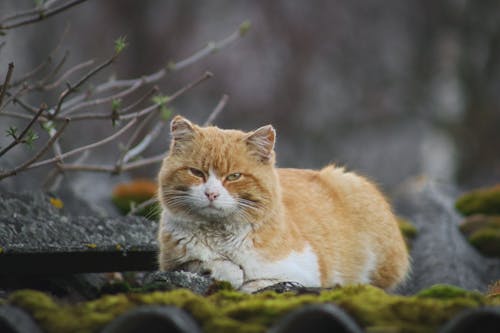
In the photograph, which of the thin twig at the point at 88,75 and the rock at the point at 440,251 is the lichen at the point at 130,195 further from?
the thin twig at the point at 88,75

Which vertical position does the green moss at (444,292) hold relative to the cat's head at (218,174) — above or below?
below

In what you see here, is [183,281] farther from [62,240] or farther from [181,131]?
[181,131]

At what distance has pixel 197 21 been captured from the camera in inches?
837

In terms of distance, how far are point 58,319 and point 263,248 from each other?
2.25m

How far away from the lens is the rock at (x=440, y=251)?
6316 mm

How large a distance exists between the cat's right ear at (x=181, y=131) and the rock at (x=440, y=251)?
7.04 ft

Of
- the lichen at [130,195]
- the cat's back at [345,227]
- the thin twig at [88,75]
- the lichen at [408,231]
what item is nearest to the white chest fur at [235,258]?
the cat's back at [345,227]

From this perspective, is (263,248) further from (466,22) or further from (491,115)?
(466,22)

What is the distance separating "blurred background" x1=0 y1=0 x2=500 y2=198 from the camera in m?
19.1

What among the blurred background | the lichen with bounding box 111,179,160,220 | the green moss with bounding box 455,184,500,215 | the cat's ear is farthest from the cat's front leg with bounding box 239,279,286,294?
the blurred background

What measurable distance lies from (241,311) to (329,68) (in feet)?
59.7

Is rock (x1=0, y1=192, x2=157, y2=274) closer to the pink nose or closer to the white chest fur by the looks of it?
the white chest fur

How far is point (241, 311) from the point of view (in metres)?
3.42

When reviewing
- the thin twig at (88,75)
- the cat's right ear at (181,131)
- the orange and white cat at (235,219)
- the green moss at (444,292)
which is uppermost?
the thin twig at (88,75)
